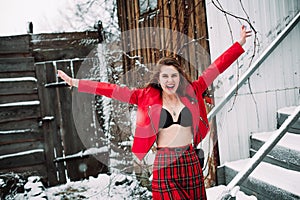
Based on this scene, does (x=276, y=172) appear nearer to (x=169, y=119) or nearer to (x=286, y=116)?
(x=286, y=116)

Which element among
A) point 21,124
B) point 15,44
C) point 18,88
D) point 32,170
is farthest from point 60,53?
point 32,170

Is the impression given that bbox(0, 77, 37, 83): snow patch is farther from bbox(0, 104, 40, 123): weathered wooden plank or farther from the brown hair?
the brown hair

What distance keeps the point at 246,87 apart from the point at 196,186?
1.65 meters

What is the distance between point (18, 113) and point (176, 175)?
10.3ft

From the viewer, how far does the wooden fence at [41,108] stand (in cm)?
414

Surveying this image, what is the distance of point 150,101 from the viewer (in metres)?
1.83

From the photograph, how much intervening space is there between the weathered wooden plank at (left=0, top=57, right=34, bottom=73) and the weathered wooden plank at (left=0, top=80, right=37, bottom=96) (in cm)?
18

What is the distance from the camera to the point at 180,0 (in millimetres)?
A: 3346

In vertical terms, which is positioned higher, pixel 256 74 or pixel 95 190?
pixel 256 74

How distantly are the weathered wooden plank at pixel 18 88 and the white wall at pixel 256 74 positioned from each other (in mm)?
2651

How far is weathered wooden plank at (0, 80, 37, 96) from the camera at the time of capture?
13.5 ft

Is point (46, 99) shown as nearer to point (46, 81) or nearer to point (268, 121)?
point (46, 81)

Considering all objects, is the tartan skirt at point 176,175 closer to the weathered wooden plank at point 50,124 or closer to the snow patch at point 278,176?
the snow patch at point 278,176

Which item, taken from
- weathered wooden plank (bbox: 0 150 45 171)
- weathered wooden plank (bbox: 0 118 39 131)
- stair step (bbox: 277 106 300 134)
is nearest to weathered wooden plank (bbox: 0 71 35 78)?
weathered wooden plank (bbox: 0 118 39 131)
